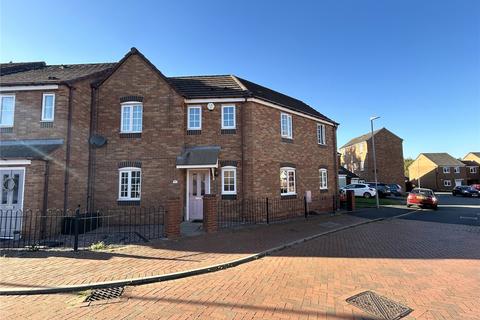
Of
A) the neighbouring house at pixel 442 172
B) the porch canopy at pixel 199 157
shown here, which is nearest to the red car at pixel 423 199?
the porch canopy at pixel 199 157

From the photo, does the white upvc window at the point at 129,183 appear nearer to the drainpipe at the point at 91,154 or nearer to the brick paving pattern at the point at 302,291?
the drainpipe at the point at 91,154

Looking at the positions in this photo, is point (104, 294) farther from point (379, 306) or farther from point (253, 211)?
point (253, 211)

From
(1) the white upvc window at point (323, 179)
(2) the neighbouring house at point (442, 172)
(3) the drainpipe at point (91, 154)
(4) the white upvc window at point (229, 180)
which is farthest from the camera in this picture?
(2) the neighbouring house at point (442, 172)

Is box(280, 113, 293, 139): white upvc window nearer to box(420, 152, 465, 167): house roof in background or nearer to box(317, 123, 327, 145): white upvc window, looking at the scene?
box(317, 123, 327, 145): white upvc window

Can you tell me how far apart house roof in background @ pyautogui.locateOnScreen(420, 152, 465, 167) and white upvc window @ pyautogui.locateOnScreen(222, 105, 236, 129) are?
6113 centimetres

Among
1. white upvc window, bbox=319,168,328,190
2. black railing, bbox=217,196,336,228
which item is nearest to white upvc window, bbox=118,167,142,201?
black railing, bbox=217,196,336,228

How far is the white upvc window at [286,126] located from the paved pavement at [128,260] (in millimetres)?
7179

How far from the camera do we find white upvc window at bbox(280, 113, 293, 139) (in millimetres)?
16359

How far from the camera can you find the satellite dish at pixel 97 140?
13.4 metres

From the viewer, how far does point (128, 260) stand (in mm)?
7375

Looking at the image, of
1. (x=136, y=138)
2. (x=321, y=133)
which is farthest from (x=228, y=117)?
(x=321, y=133)

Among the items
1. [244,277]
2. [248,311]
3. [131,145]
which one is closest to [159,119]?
[131,145]

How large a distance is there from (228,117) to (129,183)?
5957 mm

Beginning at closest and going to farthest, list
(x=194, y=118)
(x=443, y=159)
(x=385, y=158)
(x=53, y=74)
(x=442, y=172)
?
(x=53, y=74)
(x=194, y=118)
(x=385, y=158)
(x=442, y=172)
(x=443, y=159)
